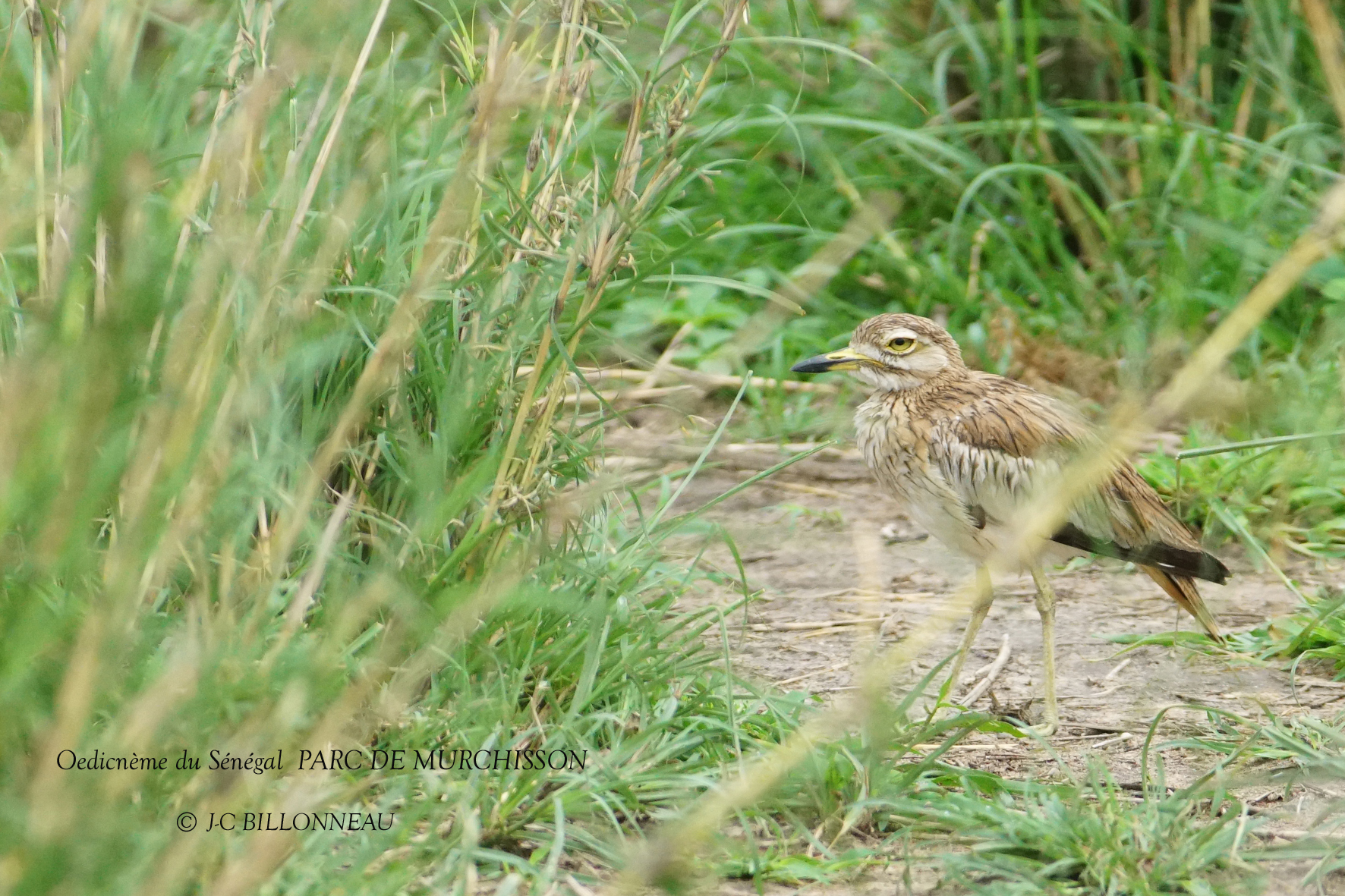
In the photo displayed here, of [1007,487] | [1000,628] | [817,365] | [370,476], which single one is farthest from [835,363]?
[370,476]

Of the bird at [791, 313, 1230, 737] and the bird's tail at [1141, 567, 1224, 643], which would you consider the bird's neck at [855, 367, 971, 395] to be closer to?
the bird at [791, 313, 1230, 737]

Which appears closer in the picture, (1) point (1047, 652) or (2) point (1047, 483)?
(1) point (1047, 652)

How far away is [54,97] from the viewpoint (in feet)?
8.91

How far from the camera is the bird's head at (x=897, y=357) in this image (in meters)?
4.22

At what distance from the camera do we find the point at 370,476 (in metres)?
2.99

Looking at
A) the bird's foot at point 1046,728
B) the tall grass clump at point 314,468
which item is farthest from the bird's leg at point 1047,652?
the tall grass clump at point 314,468

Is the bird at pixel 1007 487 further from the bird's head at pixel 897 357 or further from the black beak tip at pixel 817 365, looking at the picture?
the black beak tip at pixel 817 365

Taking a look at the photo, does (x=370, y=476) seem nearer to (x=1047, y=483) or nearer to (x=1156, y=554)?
(x=1047, y=483)

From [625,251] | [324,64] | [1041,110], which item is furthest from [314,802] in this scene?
[1041,110]

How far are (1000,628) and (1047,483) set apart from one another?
0.61m

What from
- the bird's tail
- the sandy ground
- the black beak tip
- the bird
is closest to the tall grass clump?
the sandy ground

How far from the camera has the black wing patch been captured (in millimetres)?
3764

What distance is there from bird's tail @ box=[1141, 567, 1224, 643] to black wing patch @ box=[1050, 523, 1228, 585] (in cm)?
6

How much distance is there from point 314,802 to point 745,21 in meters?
1.59
